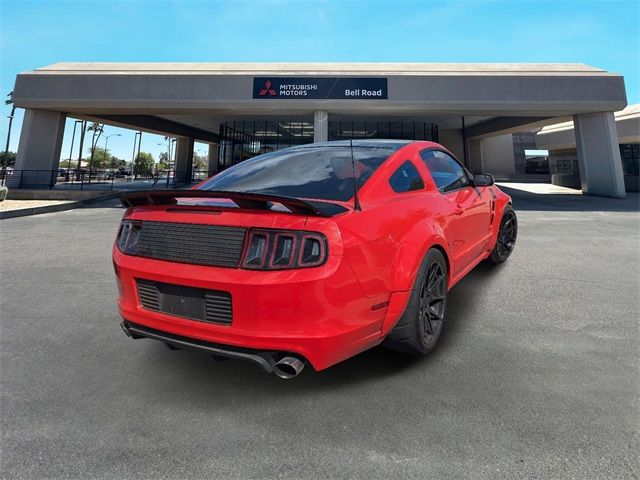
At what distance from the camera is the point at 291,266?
5.53 ft

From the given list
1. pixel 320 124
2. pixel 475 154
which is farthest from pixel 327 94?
pixel 475 154

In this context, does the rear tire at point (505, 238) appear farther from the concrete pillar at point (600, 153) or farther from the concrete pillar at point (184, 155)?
the concrete pillar at point (184, 155)

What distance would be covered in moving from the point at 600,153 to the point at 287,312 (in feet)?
70.0

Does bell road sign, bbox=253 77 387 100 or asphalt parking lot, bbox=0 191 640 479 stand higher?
bell road sign, bbox=253 77 387 100

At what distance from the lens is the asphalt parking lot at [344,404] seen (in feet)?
4.97

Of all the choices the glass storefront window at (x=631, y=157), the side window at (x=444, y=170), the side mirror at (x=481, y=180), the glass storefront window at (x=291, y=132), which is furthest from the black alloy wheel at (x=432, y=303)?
the glass storefront window at (x=631, y=157)

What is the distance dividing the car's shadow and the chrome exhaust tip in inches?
13.9

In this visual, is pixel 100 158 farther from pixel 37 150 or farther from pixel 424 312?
pixel 424 312

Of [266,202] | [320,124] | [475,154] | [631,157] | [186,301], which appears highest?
[320,124]

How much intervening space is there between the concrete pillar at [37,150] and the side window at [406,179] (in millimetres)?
21090

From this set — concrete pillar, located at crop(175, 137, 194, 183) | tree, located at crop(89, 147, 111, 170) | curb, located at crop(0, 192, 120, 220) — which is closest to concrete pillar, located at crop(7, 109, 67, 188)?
curb, located at crop(0, 192, 120, 220)

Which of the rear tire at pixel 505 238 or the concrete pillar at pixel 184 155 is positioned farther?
the concrete pillar at pixel 184 155

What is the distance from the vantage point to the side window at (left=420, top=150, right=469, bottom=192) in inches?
119

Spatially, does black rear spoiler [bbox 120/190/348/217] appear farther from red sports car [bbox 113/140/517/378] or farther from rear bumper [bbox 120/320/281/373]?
rear bumper [bbox 120/320/281/373]
